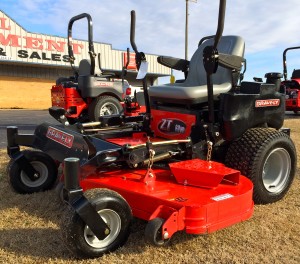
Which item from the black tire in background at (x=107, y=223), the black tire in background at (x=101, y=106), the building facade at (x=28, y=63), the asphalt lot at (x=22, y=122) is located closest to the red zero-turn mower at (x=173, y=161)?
the black tire in background at (x=107, y=223)

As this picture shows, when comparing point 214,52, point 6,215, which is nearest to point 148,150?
point 214,52

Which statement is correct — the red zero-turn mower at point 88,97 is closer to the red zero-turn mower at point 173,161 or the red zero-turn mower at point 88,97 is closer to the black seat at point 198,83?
the black seat at point 198,83

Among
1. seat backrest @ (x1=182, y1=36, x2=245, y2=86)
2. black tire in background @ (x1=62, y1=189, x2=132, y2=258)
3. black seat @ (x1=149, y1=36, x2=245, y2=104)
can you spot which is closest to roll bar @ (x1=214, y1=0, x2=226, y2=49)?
black seat @ (x1=149, y1=36, x2=245, y2=104)

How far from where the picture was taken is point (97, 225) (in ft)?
6.57

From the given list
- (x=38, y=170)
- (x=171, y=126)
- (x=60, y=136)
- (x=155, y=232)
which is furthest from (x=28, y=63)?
(x=155, y=232)

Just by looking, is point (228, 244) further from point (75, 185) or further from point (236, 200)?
point (75, 185)

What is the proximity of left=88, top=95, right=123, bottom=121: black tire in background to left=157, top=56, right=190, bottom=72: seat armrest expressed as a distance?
3.47 m

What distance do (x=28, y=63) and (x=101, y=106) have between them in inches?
532

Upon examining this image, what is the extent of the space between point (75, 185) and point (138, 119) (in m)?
2.01

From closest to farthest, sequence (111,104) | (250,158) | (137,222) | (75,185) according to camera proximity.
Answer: (75,185) < (137,222) < (250,158) < (111,104)

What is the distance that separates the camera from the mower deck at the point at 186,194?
2.08 m

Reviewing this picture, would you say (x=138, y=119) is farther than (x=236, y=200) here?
Yes

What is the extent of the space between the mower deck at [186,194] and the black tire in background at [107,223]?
18 cm

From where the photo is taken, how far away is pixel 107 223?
6.98 feet
